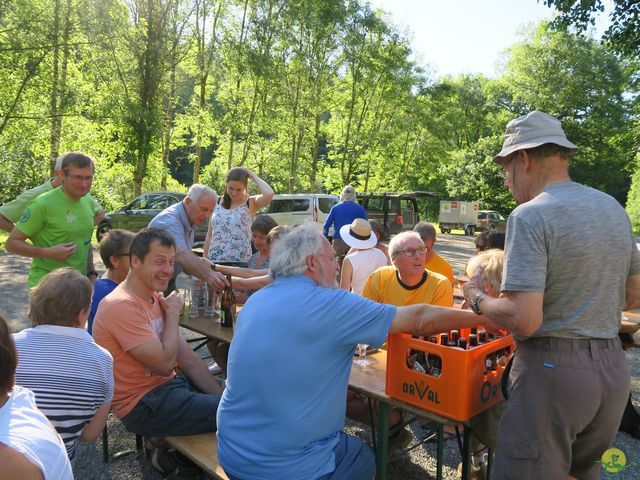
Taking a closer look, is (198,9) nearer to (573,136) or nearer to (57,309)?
(57,309)

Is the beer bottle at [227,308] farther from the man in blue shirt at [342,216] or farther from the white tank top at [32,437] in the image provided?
the man in blue shirt at [342,216]

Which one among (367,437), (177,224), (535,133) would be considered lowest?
(367,437)

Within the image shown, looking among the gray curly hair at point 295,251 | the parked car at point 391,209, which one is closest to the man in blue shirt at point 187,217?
the gray curly hair at point 295,251

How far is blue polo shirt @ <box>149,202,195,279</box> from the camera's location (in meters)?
4.02

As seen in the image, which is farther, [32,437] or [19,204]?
[19,204]

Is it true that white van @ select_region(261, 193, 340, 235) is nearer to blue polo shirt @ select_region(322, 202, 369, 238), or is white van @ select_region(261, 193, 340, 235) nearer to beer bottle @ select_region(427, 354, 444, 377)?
blue polo shirt @ select_region(322, 202, 369, 238)

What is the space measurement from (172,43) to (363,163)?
Answer: 1612 centimetres

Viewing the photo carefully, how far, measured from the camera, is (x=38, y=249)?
3.55m

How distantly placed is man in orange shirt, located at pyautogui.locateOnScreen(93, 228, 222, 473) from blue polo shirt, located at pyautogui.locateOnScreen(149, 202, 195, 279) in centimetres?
109

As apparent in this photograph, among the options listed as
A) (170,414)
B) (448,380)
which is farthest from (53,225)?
(448,380)

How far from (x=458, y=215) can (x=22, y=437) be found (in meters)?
32.1

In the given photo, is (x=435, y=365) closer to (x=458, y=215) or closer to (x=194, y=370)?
(x=194, y=370)

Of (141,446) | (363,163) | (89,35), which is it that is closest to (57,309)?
(141,446)

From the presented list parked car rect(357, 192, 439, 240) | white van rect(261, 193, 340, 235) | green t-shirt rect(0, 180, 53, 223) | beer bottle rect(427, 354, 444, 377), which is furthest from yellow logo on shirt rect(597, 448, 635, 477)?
parked car rect(357, 192, 439, 240)
